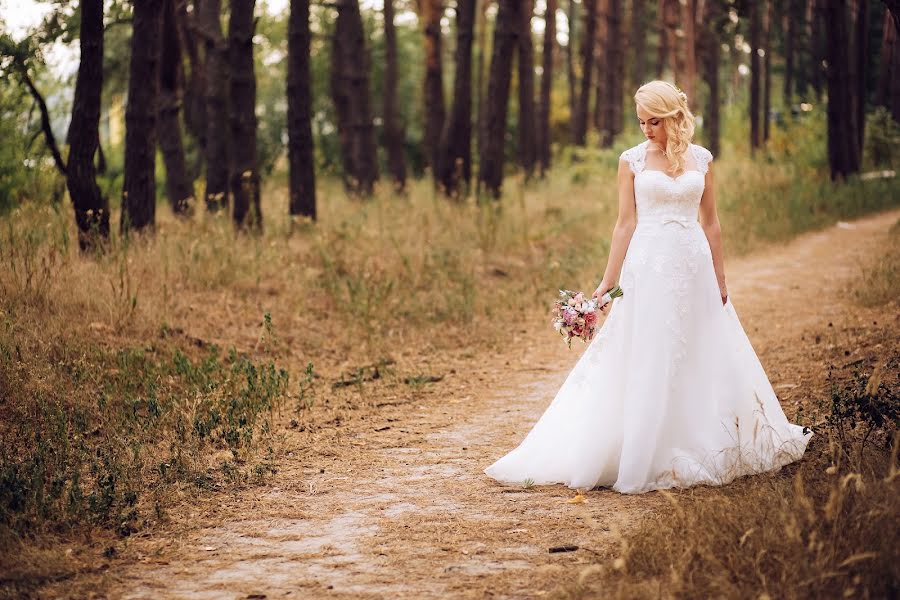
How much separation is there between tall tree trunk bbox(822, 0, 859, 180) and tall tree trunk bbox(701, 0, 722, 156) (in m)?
8.95

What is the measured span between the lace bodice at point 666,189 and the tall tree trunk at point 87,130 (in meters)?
6.06

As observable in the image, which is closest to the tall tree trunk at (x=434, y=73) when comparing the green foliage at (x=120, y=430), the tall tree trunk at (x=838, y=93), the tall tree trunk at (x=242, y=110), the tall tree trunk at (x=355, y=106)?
the tall tree trunk at (x=355, y=106)

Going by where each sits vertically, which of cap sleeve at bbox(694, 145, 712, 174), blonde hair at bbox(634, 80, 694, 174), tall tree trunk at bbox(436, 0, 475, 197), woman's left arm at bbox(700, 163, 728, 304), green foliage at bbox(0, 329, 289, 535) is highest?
tall tree trunk at bbox(436, 0, 475, 197)

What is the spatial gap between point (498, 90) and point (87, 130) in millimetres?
8612

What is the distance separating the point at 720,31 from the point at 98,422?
2921 centimetres

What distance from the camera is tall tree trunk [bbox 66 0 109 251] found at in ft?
32.8

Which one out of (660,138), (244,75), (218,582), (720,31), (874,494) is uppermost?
(720,31)

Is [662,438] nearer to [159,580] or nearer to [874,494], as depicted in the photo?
[874,494]

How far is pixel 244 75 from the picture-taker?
43.4ft

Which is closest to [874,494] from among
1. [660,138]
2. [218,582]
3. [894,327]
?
[660,138]

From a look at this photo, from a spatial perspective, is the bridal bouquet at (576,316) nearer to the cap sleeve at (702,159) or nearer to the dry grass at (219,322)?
the cap sleeve at (702,159)

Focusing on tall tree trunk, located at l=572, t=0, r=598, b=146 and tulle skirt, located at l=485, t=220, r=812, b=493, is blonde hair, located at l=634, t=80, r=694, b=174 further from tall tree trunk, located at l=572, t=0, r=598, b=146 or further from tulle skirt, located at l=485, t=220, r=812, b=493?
tall tree trunk, located at l=572, t=0, r=598, b=146

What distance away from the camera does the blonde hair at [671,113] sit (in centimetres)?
580

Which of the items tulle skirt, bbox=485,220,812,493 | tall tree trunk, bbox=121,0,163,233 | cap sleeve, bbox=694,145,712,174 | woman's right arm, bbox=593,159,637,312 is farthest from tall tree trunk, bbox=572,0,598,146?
tulle skirt, bbox=485,220,812,493
